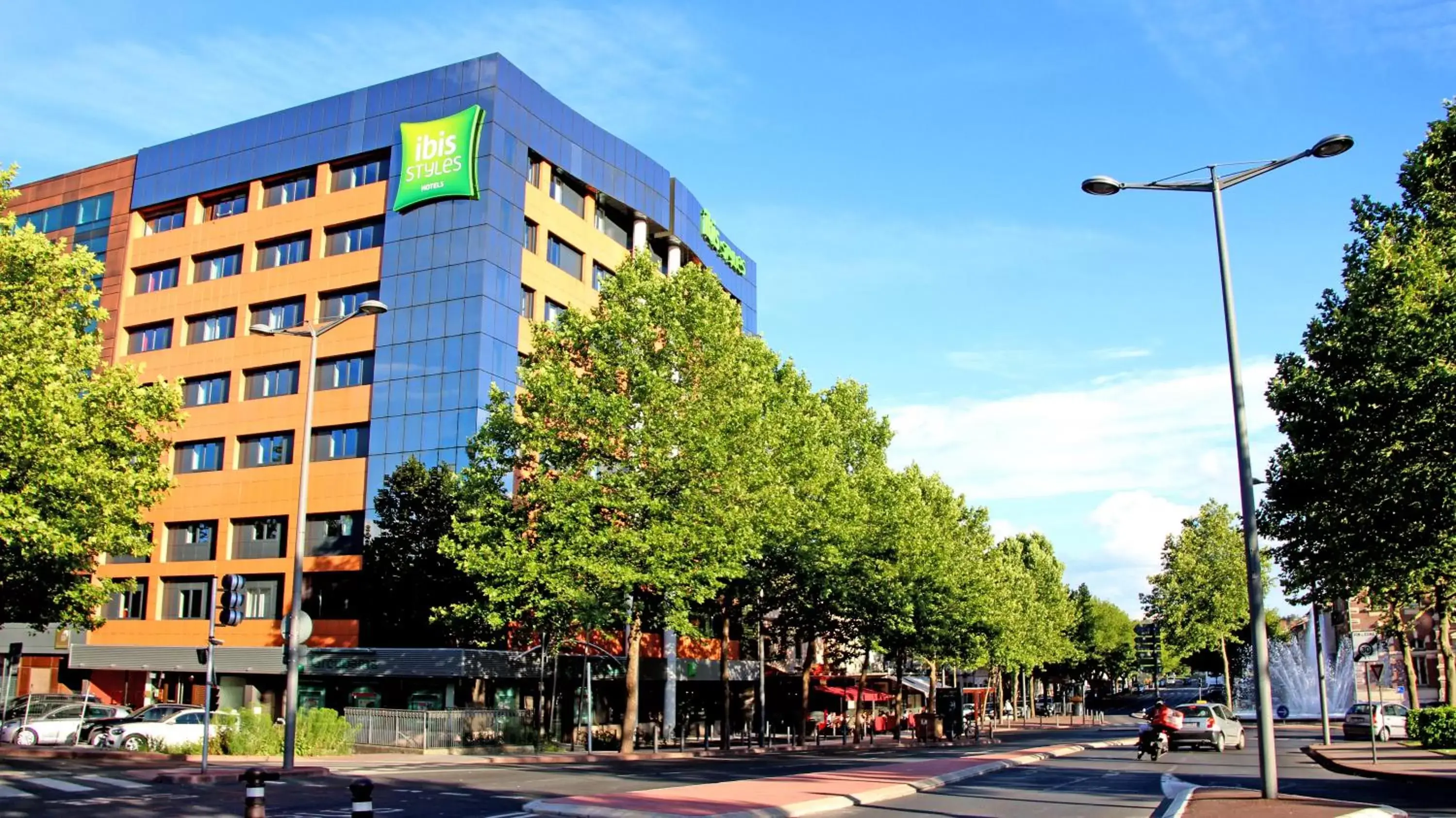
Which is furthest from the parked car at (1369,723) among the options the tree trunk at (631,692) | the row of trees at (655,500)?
the tree trunk at (631,692)

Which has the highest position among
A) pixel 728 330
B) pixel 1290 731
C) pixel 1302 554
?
pixel 728 330

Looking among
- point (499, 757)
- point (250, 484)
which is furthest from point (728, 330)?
point (250, 484)

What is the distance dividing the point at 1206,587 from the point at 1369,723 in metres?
48.9

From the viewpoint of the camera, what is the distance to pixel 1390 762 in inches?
1126

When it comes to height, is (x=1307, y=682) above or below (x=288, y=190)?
below

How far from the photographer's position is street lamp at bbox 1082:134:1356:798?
14461 mm

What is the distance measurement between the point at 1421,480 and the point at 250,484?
47984 mm

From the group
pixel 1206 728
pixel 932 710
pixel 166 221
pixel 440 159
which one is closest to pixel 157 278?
pixel 166 221

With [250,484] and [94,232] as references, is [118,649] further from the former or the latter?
[94,232]

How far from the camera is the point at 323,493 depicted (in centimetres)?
5069

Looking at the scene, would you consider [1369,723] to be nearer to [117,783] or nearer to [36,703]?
[117,783]

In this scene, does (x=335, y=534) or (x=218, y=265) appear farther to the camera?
(x=218, y=265)

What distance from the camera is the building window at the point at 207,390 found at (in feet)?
182

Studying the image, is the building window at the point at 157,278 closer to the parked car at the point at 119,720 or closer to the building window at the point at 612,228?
the building window at the point at 612,228
